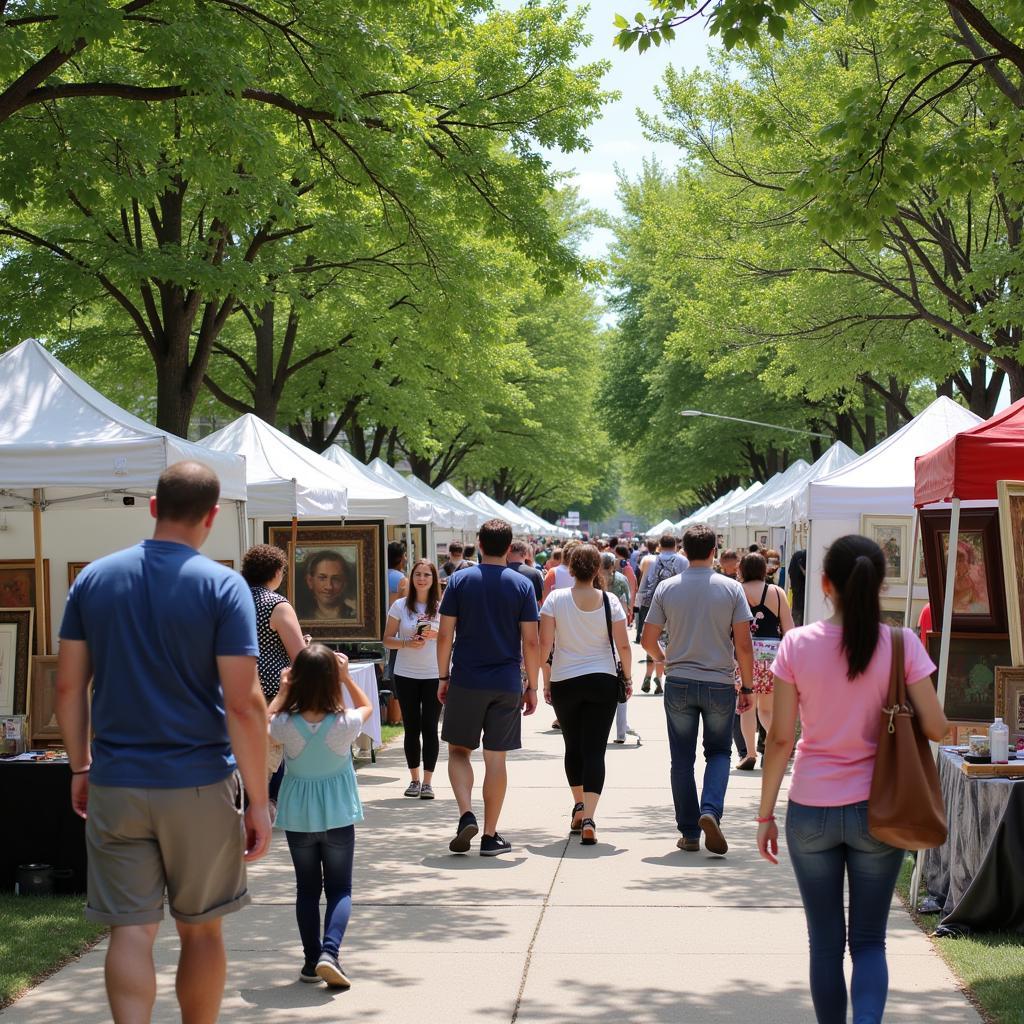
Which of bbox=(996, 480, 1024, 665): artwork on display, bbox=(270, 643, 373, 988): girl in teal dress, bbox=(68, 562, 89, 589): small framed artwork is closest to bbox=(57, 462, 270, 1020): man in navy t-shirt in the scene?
bbox=(270, 643, 373, 988): girl in teal dress

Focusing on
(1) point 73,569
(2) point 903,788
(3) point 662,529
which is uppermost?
(3) point 662,529

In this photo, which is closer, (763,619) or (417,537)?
(763,619)

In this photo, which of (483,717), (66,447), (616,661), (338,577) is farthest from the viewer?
(338,577)

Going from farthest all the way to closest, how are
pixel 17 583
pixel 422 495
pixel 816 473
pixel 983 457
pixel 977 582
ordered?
1. pixel 422 495
2. pixel 816 473
3. pixel 17 583
4. pixel 977 582
5. pixel 983 457

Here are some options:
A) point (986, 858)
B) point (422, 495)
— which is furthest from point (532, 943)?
point (422, 495)

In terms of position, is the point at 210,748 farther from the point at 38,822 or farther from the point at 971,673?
the point at 971,673

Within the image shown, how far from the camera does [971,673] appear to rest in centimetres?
872

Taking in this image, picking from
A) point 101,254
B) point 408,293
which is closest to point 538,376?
point 408,293

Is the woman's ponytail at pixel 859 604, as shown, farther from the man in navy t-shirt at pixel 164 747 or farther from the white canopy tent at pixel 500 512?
the white canopy tent at pixel 500 512

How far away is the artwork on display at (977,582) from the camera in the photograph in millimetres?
8922

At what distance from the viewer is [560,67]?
583 inches

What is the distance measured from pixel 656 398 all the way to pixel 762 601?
37516mm

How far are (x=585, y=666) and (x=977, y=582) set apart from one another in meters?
2.50

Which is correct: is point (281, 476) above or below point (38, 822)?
above
